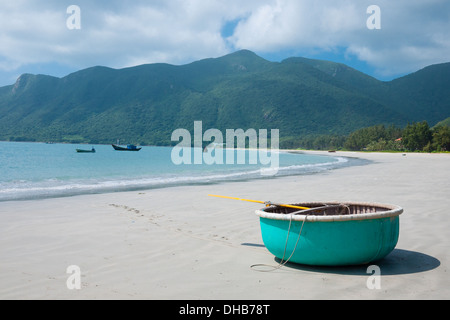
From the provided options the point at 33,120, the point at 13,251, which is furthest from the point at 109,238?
the point at 33,120

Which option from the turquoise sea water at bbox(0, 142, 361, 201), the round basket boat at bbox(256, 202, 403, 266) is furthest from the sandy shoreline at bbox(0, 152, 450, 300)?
the turquoise sea water at bbox(0, 142, 361, 201)

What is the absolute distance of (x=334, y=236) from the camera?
4984mm

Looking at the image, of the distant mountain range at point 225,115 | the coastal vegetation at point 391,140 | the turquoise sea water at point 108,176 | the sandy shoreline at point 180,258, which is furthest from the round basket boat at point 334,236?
the distant mountain range at point 225,115

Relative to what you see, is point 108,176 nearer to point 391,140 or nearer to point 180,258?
point 180,258

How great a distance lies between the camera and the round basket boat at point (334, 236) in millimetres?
4953

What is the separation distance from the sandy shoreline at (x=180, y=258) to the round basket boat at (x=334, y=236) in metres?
0.23

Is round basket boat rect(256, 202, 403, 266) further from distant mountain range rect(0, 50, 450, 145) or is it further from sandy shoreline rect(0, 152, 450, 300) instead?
distant mountain range rect(0, 50, 450, 145)

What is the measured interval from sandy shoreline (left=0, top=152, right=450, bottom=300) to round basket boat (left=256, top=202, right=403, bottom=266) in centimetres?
23

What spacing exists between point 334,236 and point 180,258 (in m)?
2.45

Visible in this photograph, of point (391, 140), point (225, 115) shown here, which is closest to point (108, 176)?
point (391, 140)

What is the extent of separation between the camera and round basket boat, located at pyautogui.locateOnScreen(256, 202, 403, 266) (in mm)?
4953

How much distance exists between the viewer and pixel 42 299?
4.20 meters

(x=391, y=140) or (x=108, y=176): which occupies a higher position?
(x=391, y=140)
